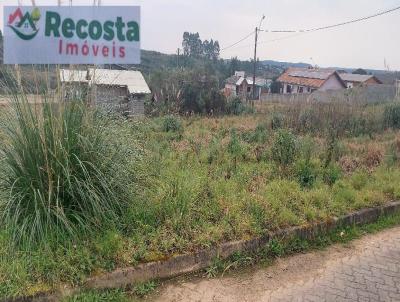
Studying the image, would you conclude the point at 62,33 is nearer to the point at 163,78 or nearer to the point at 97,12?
the point at 97,12

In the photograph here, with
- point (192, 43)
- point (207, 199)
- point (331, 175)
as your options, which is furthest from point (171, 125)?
point (192, 43)

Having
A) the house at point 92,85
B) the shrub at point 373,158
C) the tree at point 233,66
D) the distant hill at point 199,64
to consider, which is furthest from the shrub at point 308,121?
the tree at point 233,66

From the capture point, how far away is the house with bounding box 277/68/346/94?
136ft

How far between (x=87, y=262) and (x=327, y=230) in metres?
2.57

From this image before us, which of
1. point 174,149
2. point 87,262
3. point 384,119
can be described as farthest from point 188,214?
point 384,119

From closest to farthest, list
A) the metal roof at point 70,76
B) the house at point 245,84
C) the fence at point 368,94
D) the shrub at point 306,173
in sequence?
the metal roof at point 70,76, the shrub at point 306,173, the fence at point 368,94, the house at point 245,84

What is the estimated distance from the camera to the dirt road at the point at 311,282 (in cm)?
294

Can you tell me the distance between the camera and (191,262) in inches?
125

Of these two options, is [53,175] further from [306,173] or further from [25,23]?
[306,173]

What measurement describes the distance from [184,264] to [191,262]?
68 millimetres

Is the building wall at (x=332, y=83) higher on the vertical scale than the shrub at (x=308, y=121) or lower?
higher

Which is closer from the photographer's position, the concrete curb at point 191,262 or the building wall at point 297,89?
the concrete curb at point 191,262

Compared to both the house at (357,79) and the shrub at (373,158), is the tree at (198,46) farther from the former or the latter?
the shrub at (373,158)

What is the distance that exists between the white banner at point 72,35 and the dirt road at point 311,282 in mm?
2128
